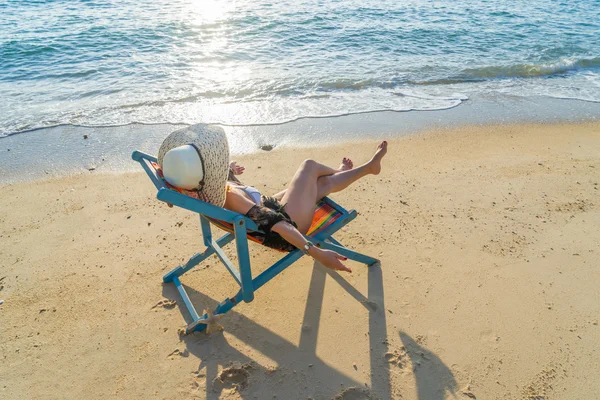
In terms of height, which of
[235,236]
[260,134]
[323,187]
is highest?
[235,236]

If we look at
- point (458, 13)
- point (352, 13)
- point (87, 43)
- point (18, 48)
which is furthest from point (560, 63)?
point (18, 48)

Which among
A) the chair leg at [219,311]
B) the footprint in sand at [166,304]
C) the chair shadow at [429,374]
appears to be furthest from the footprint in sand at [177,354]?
the chair shadow at [429,374]

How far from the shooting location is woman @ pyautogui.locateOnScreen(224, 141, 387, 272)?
260 cm

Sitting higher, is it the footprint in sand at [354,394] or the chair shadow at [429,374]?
the footprint in sand at [354,394]

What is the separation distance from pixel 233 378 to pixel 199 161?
1.22 meters

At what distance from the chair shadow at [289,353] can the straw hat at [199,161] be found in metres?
0.87

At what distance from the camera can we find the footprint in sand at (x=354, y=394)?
2.46 meters

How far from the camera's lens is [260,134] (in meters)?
5.82

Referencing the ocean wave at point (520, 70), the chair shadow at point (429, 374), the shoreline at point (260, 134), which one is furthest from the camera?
the ocean wave at point (520, 70)

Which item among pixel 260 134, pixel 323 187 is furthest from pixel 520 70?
pixel 323 187

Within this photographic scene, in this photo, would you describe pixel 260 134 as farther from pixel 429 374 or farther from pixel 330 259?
pixel 429 374

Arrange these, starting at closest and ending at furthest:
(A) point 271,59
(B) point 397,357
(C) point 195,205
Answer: (C) point 195,205 < (B) point 397,357 < (A) point 271,59

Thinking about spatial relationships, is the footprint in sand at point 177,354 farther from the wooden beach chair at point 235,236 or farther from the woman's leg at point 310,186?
the woman's leg at point 310,186

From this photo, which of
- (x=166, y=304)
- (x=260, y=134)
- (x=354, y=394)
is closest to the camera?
(x=354, y=394)
